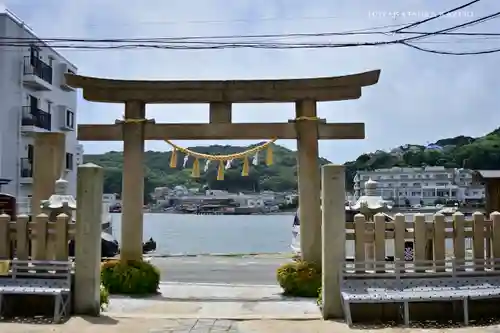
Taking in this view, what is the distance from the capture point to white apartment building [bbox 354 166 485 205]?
274ft

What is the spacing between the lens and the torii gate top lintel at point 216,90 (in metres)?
12.2

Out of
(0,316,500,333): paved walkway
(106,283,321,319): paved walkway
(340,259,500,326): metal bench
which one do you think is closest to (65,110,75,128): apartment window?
(106,283,321,319): paved walkway

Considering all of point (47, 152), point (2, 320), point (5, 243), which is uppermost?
point (47, 152)

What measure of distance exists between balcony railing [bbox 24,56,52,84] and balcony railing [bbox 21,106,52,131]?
199 centimetres

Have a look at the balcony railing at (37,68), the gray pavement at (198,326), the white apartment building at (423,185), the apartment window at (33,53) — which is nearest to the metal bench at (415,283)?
the gray pavement at (198,326)

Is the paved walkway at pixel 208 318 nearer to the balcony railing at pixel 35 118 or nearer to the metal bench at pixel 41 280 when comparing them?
the metal bench at pixel 41 280

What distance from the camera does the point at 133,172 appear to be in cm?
1235

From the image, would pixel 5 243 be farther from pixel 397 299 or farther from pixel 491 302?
pixel 491 302

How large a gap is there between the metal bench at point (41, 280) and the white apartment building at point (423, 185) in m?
76.5

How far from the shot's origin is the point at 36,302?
352 inches


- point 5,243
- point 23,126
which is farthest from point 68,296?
point 23,126

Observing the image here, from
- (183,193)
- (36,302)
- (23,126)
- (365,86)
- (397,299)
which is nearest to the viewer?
(397,299)

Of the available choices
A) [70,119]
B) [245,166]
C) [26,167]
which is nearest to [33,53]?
[26,167]

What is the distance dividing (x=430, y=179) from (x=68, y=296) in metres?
83.4
